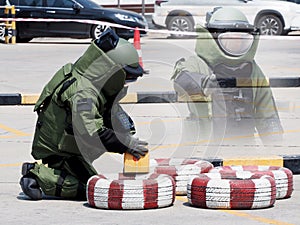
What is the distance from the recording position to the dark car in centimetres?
2375

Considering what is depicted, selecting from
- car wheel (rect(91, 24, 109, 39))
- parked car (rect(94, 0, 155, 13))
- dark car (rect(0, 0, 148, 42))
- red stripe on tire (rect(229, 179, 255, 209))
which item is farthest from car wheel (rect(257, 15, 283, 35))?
red stripe on tire (rect(229, 179, 255, 209))

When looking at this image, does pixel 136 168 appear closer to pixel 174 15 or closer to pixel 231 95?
pixel 231 95

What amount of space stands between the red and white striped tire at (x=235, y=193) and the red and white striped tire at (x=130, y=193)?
233mm

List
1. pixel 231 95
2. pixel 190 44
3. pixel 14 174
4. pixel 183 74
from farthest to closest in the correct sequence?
pixel 190 44, pixel 231 95, pixel 183 74, pixel 14 174

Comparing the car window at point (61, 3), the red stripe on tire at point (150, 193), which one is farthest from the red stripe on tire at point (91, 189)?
the car window at point (61, 3)

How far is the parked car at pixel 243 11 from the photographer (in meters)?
26.3

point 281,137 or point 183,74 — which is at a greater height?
point 183,74

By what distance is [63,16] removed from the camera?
24047 mm

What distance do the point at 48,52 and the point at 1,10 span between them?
3.45 metres

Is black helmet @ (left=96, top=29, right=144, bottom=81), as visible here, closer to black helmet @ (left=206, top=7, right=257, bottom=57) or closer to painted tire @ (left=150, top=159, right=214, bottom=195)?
painted tire @ (left=150, top=159, right=214, bottom=195)

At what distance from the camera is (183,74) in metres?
9.50

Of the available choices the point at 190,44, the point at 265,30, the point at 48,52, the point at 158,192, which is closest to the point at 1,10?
the point at 48,52

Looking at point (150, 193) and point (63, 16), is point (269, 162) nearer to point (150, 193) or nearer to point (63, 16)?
point (150, 193)

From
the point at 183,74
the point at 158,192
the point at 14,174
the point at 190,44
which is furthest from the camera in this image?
the point at 190,44
